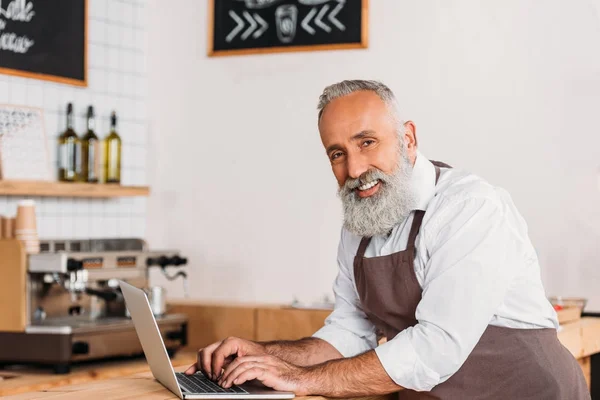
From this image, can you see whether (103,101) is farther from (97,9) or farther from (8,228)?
(8,228)

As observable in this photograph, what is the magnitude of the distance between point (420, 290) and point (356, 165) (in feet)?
1.07

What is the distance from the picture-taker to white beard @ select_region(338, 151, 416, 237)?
7.43ft

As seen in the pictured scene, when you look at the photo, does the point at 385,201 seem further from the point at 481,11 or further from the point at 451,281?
the point at 481,11

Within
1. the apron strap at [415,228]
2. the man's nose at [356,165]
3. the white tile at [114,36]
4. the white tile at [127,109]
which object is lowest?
the apron strap at [415,228]

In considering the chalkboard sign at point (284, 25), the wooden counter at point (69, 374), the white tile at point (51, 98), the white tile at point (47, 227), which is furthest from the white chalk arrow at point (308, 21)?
the wooden counter at point (69, 374)

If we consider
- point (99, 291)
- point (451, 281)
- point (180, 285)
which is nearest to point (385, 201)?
point (451, 281)

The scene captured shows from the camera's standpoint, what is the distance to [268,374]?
207cm

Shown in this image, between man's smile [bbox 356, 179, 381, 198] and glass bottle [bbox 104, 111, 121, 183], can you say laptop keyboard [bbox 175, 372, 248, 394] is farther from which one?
glass bottle [bbox 104, 111, 121, 183]

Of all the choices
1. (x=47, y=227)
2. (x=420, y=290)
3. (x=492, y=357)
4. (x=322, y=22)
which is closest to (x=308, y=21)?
(x=322, y=22)

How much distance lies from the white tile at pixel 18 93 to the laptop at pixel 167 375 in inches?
79.3

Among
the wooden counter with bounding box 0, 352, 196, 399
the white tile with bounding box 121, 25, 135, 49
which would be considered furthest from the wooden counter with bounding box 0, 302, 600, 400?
the white tile with bounding box 121, 25, 135, 49

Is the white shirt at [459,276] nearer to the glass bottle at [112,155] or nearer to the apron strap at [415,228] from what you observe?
the apron strap at [415,228]

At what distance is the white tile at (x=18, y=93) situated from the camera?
4000 millimetres

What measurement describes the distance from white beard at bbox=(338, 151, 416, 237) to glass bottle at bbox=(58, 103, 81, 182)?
2.15 meters
